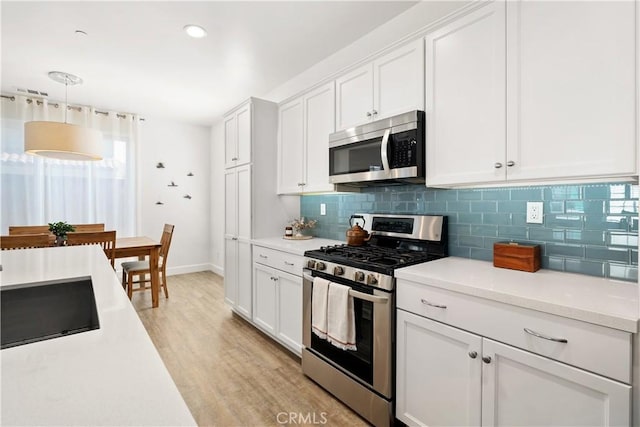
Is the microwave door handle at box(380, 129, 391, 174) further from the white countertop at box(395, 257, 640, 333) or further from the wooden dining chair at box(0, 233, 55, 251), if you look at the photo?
the wooden dining chair at box(0, 233, 55, 251)

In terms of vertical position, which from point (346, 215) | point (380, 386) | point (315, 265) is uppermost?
point (346, 215)

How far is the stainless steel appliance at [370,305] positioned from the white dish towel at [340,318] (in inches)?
1.7

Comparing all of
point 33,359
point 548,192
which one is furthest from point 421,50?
point 33,359

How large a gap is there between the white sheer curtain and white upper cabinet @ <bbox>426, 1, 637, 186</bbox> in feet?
15.2

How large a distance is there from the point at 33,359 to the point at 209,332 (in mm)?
2578

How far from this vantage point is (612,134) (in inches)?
50.7

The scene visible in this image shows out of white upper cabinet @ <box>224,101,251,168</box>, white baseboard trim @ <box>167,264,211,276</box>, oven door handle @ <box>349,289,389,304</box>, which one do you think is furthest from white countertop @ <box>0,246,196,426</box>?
white baseboard trim @ <box>167,264,211,276</box>

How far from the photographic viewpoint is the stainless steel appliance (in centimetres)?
174

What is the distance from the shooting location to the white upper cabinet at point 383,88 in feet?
6.54

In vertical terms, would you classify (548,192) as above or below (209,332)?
above

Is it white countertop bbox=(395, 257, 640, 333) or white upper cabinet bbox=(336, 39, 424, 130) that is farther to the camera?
white upper cabinet bbox=(336, 39, 424, 130)

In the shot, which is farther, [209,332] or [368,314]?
A: [209,332]

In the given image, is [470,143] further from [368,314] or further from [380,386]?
[380,386]

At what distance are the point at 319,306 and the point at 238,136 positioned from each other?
6.91ft
